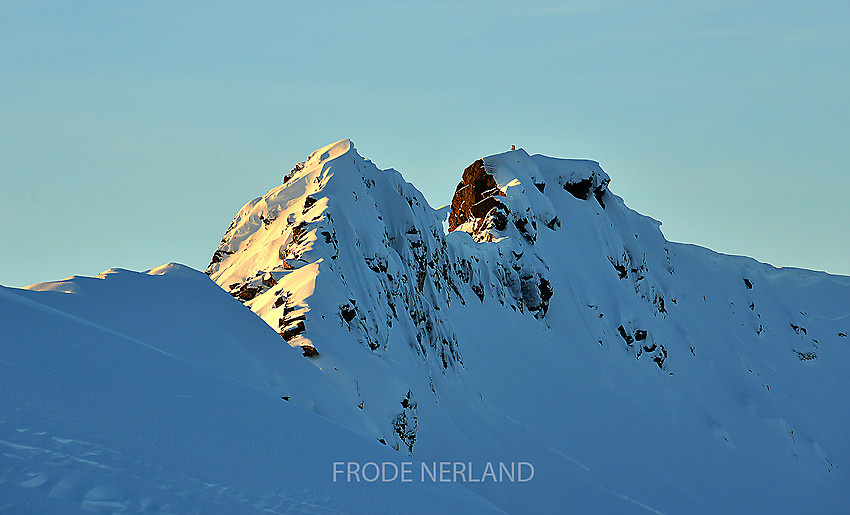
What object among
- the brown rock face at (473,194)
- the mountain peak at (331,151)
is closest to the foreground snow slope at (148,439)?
the mountain peak at (331,151)

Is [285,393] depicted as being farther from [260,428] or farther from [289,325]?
[289,325]

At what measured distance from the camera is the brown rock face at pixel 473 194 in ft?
180

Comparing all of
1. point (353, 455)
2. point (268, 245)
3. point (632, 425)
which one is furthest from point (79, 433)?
point (632, 425)

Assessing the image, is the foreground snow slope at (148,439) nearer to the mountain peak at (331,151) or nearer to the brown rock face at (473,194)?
the mountain peak at (331,151)

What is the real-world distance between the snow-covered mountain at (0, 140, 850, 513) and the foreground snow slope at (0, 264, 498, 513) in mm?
31

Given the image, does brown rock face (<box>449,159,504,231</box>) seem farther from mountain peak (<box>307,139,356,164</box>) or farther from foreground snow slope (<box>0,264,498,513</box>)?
foreground snow slope (<box>0,264,498,513</box>)

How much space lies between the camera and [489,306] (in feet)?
149

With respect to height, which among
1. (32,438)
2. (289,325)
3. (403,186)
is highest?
(403,186)

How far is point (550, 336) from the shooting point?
50.4 meters

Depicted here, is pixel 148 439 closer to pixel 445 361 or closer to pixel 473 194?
pixel 445 361

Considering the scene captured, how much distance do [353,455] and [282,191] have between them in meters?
23.2

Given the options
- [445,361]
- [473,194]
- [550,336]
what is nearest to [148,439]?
[445,361]

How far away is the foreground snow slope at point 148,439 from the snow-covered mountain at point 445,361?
1.2 inches

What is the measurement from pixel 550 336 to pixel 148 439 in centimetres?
4369
